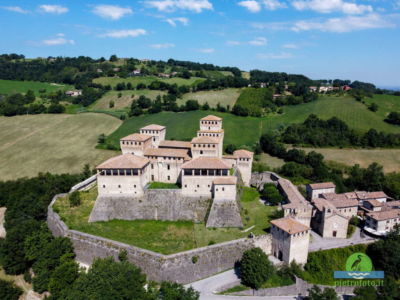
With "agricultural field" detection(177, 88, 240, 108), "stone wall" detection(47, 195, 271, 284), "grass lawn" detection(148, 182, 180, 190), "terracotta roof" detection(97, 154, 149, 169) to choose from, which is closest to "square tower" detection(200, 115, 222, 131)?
"grass lawn" detection(148, 182, 180, 190)

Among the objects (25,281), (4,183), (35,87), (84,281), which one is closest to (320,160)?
(84,281)

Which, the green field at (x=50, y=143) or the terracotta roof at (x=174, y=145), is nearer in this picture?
the terracotta roof at (x=174, y=145)

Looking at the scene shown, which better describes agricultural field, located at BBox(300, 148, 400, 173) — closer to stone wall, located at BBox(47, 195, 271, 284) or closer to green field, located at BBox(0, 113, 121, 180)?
stone wall, located at BBox(47, 195, 271, 284)

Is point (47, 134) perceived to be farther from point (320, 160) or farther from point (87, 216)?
point (320, 160)

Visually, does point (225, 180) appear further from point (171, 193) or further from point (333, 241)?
point (333, 241)

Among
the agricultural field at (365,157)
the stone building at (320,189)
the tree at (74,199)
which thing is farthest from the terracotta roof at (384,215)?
the tree at (74,199)

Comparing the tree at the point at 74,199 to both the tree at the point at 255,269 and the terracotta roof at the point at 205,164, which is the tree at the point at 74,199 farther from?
the tree at the point at 255,269
